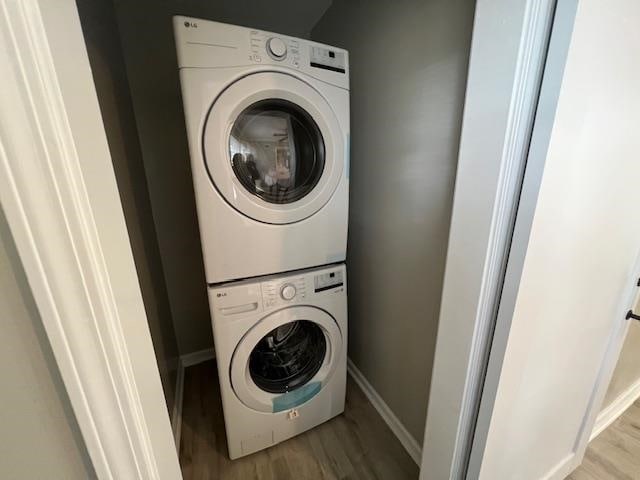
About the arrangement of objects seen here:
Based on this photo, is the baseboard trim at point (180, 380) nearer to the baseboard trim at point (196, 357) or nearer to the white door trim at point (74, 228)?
the baseboard trim at point (196, 357)

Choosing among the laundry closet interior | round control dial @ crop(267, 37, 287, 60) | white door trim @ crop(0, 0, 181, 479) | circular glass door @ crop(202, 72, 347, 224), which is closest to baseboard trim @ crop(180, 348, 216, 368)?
the laundry closet interior

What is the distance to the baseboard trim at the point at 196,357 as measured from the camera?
1721mm

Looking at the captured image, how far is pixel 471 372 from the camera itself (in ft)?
2.27

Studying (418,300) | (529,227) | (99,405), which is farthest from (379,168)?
(99,405)

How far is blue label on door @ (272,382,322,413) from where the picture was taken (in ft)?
3.89

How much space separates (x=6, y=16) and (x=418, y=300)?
1203mm

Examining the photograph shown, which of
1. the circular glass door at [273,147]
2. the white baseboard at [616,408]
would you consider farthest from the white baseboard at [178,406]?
the white baseboard at [616,408]

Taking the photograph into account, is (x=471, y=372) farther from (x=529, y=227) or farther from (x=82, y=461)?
(x=82, y=461)

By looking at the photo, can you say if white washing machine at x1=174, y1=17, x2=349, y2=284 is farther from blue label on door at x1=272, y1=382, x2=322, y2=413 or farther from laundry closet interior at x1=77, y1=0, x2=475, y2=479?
blue label on door at x1=272, y1=382, x2=322, y2=413

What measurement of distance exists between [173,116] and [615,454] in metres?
2.80

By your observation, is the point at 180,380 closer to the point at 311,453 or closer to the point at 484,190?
the point at 311,453

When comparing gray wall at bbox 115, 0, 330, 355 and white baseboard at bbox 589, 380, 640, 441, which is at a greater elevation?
gray wall at bbox 115, 0, 330, 355

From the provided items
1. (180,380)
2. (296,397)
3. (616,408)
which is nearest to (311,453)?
(296,397)

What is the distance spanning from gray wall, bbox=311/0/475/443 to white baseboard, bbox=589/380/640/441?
0.99 metres
